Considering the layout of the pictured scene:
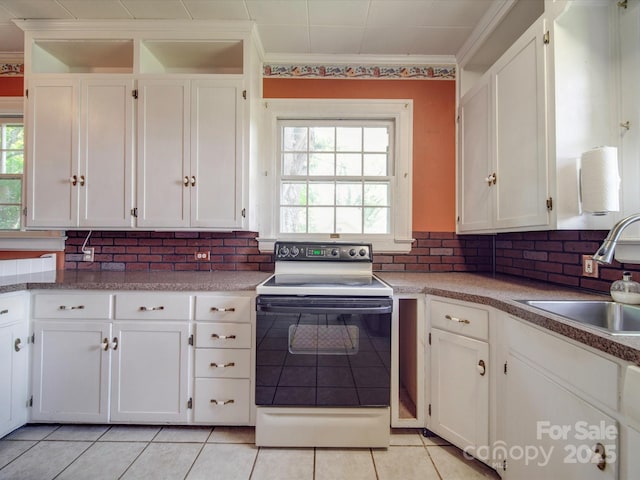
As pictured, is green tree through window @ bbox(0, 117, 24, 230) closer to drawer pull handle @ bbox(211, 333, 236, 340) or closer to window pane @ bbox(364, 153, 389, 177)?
drawer pull handle @ bbox(211, 333, 236, 340)

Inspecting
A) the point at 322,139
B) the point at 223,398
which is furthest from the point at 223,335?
the point at 322,139

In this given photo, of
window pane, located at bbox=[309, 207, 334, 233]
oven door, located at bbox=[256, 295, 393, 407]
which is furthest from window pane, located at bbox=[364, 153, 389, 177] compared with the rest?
oven door, located at bbox=[256, 295, 393, 407]

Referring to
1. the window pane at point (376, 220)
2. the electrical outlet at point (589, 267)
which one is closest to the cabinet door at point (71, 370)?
the window pane at point (376, 220)

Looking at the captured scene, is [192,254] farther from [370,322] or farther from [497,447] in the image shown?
[497,447]

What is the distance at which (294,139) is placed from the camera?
7.57ft

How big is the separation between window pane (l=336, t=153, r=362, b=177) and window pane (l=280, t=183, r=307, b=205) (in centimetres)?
32

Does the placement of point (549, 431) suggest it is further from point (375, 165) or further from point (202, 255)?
point (202, 255)

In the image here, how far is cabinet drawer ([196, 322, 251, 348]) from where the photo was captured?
1608 millimetres

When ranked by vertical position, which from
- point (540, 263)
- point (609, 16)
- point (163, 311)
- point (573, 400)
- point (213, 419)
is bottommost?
point (213, 419)

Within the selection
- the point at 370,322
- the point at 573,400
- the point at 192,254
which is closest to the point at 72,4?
the point at 192,254

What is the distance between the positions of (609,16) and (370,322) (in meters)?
1.82

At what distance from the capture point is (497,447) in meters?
1.32

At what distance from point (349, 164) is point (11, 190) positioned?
273 cm

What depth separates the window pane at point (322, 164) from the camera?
230cm
